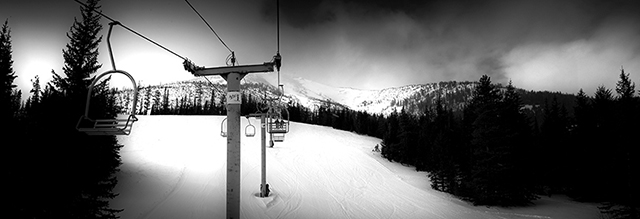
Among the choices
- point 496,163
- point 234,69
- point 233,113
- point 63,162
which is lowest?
point 496,163

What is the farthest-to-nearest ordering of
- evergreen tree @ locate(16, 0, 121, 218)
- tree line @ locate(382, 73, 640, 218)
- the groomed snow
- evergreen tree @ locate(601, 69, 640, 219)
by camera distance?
1. the groomed snow
2. tree line @ locate(382, 73, 640, 218)
3. evergreen tree @ locate(601, 69, 640, 219)
4. evergreen tree @ locate(16, 0, 121, 218)

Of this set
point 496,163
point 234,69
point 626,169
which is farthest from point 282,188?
point 626,169

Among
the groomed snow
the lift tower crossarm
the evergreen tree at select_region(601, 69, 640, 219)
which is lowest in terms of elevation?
the groomed snow

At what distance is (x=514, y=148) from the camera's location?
1930 centimetres

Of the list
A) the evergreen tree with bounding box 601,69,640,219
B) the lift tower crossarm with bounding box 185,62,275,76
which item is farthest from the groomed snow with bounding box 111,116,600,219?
the lift tower crossarm with bounding box 185,62,275,76

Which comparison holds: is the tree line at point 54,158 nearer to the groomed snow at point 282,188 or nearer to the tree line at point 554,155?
the groomed snow at point 282,188

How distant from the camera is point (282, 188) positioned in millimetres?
20375

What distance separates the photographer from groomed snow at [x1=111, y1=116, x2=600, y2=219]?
50.2 feet

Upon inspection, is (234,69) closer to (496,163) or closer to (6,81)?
(6,81)

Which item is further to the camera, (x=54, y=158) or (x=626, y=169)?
(x=626, y=169)

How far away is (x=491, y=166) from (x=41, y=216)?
2429 cm

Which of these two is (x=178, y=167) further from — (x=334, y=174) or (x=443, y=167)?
(x=443, y=167)

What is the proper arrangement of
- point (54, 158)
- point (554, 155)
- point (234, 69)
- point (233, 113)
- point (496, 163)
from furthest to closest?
1. point (554, 155)
2. point (496, 163)
3. point (54, 158)
4. point (234, 69)
5. point (233, 113)

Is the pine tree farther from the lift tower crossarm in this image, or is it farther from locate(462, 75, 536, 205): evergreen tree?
locate(462, 75, 536, 205): evergreen tree
